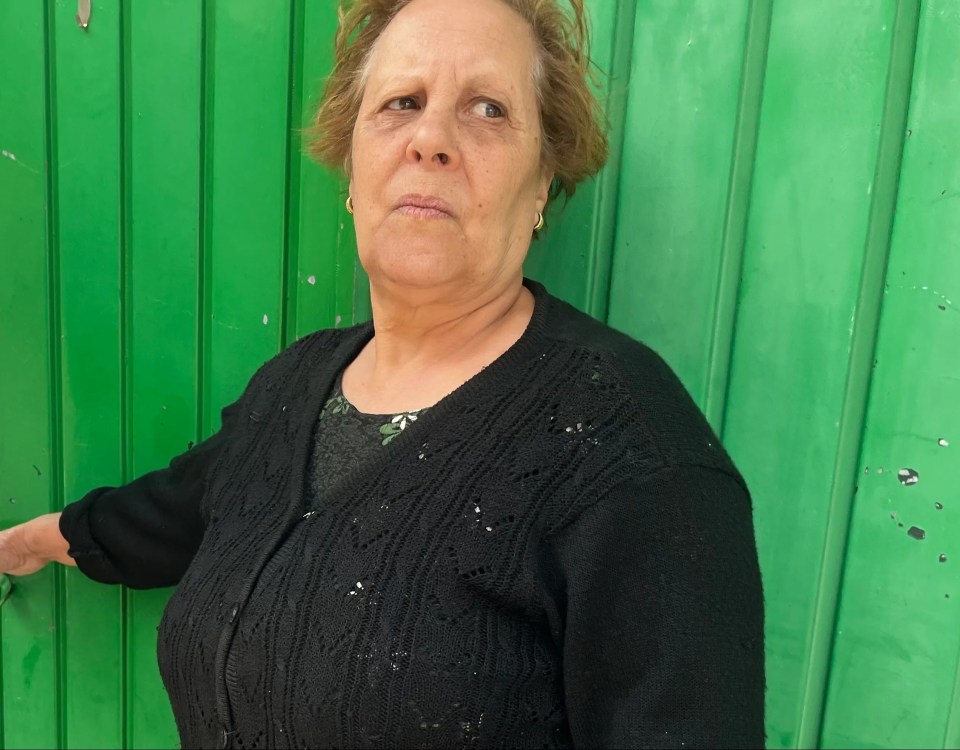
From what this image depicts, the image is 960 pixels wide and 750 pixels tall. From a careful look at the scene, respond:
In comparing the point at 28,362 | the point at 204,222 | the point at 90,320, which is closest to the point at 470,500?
the point at 204,222

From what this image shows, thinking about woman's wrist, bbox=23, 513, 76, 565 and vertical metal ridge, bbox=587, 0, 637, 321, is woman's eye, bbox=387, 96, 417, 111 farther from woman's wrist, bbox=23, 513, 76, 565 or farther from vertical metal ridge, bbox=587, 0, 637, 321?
woman's wrist, bbox=23, 513, 76, 565

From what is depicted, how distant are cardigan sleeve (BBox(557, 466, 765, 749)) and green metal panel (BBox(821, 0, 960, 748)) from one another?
15.6 inches

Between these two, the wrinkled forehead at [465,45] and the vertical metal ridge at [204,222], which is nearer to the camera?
the wrinkled forehead at [465,45]

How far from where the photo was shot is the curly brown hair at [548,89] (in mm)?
1203

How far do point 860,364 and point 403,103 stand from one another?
83cm

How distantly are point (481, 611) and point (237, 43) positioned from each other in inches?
48.1

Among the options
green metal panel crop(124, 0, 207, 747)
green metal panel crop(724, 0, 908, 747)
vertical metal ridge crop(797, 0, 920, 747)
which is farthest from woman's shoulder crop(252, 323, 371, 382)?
vertical metal ridge crop(797, 0, 920, 747)

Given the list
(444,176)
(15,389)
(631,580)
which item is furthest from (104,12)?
(631,580)

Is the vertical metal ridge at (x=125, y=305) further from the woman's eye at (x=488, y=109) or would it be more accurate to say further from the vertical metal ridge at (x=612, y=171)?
the vertical metal ridge at (x=612, y=171)

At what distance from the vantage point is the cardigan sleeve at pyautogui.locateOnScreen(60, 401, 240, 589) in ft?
4.81

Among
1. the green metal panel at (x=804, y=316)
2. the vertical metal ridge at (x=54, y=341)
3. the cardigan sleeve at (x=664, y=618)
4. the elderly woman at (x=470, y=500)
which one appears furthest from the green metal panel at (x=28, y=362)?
the green metal panel at (x=804, y=316)

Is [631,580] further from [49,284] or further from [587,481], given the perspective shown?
[49,284]

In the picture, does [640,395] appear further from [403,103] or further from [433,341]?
[403,103]

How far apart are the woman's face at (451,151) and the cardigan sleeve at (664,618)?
16.6 inches
